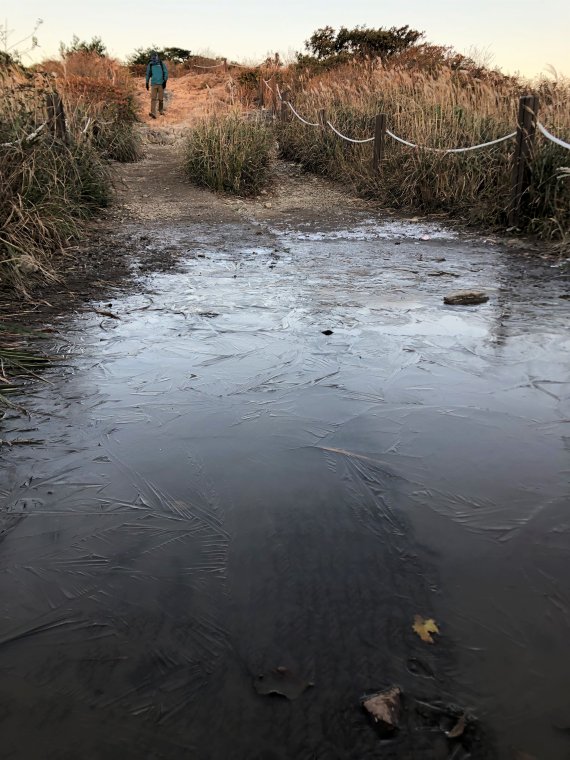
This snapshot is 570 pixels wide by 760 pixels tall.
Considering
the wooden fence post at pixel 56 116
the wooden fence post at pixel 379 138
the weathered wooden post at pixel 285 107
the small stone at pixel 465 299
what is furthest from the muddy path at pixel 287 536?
the weathered wooden post at pixel 285 107

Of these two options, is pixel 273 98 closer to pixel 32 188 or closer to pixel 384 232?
pixel 384 232

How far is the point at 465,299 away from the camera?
4266 mm

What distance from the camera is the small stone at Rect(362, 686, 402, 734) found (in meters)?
1.24

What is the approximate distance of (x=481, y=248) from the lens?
20.7 ft

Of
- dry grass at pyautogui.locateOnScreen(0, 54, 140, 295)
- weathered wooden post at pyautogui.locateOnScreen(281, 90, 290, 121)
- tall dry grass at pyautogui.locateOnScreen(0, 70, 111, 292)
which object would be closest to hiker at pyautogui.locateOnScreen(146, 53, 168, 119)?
weathered wooden post at pyautogui.locateOnScreen(281, 90, 290, 121)

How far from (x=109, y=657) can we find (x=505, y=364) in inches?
94.9

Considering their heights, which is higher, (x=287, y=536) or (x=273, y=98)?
(x=273, y=98)

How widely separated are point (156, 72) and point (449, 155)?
37.1 feet

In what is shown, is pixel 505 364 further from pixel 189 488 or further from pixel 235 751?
pixel 235 751

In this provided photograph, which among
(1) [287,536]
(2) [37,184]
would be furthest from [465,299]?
(2) [37,184]

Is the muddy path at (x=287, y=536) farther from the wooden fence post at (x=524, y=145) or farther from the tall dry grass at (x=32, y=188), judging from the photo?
the wooden fence post at (x=524, y=145)

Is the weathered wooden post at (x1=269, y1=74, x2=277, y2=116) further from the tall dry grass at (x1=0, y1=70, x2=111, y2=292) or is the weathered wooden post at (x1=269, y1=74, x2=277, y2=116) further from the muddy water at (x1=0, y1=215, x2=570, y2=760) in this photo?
the muddy water at (x1=0, y1=215, x2=570, y2=760)

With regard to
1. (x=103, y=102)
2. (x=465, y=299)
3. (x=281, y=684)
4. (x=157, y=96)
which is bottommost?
(x=281, y=684)

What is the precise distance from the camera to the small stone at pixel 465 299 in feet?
Answer: 13.9
